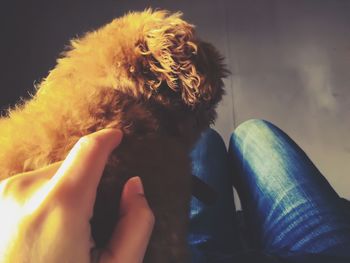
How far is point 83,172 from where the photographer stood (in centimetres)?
32

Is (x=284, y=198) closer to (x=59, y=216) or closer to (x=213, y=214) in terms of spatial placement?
(x=213, y=214)

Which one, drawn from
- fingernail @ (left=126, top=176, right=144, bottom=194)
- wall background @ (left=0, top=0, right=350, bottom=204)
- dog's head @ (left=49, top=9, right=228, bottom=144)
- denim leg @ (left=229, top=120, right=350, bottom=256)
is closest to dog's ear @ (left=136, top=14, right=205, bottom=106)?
dog's head @ (left=49, top=9, right=228, bottom=144)

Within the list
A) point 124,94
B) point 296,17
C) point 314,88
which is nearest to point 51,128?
point 124,94

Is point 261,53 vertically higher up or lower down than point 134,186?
lower down

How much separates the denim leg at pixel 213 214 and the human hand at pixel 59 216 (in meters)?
0.31

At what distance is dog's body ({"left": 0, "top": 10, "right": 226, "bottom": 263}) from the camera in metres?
0.40

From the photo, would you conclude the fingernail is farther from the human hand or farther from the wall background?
the wall background

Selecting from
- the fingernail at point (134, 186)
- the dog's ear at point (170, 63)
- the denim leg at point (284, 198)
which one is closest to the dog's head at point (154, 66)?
the dog's ear at point (170, 63)

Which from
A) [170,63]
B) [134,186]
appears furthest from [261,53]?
[134,186]

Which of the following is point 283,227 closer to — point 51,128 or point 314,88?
point 51,128

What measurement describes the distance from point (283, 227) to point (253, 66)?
3.50 ft

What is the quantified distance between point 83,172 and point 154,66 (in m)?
0.24

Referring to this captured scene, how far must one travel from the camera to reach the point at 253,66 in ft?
5.42

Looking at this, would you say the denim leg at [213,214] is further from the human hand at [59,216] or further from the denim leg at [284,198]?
the human hand at [59,216]
